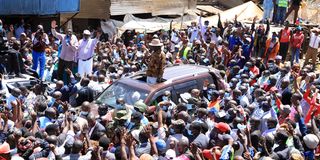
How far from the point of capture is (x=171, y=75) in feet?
31.8

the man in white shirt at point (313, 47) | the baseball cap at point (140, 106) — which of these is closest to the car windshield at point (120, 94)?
the baseball cap at point (140, 106)

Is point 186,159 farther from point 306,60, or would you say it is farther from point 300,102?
point 306,60

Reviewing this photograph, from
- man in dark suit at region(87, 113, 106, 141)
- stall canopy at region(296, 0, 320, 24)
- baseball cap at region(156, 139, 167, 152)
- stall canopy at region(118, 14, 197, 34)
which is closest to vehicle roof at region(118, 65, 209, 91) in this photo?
man in dark suit at region(87, 113, 106, 141)

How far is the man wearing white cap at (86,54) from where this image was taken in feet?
40.1

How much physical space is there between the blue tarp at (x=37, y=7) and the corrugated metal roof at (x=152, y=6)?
9.51ft

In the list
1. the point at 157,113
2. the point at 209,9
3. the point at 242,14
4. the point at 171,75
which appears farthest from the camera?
the point at 209,9

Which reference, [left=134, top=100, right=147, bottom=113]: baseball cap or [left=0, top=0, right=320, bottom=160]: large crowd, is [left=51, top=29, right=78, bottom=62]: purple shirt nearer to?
[left=0, top=0, right=320, bottom=160]: large crowd

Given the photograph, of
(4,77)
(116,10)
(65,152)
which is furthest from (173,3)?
(65,152)

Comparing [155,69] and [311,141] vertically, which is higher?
[155,69]

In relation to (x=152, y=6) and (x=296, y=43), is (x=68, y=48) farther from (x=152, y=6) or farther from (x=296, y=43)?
(x=152, y=6)

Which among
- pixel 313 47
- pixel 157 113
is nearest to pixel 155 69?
pixel 157 113

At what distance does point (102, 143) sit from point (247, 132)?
2.08 meters

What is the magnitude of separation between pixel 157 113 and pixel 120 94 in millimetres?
1497

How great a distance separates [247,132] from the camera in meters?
7.14
